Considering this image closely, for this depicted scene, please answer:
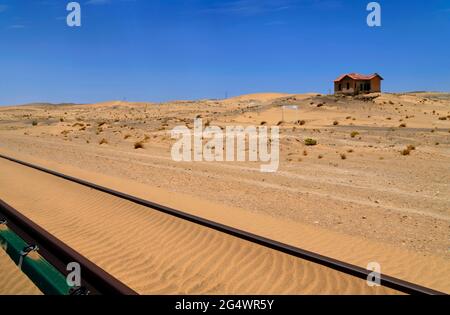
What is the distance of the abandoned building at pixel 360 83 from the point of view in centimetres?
6694

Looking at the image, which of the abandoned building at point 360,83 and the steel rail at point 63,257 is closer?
the steel rail at point 63,257

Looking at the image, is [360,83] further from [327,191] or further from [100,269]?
[100,269]

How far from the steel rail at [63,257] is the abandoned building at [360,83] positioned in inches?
2464

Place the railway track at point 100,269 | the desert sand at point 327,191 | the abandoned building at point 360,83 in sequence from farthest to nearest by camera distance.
Result: 1. the abandoned building at point 360,83
2. the desert sand at point 327,191
3. the railway track at point 100,269

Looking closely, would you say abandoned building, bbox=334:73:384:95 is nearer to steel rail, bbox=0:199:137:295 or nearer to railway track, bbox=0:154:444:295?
railway track, bbox=0:154:444:295

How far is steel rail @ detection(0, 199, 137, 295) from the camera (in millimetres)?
5990

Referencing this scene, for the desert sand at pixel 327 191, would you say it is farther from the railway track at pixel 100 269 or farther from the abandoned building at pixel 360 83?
the abandoned building at pixel 360 83

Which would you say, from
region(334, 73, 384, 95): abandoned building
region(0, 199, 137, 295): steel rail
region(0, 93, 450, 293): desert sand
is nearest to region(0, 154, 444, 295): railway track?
region(0, 199, 137, 295): steel rail

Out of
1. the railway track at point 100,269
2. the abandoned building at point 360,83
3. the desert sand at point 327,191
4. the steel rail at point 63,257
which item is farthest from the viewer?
the abandoned building at point 360,83

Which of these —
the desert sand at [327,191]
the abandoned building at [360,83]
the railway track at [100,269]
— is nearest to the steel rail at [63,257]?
the railway track at [100,269]

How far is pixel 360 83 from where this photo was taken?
6731cm

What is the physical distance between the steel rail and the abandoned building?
6260 cm

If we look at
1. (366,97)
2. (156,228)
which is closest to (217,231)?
(156,228)
